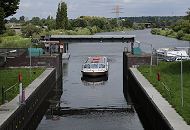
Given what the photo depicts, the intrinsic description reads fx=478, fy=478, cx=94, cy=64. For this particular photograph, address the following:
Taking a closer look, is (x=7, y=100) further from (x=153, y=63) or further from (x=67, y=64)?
(x=67, y=64)

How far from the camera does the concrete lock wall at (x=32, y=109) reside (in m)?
27.2

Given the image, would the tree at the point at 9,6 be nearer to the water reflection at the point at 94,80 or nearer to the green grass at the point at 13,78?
the green grass at the point at 13,78

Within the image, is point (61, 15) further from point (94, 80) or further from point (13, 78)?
point (13, 78)

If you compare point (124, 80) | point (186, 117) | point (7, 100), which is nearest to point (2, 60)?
point (124, 80)

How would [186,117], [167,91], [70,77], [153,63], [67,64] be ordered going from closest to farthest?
[186,117] → [167,91] → [153,63] → [70,77] → [67,64]

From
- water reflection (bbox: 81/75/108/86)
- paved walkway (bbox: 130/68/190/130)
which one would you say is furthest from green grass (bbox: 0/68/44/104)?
paved walkway (bbox: 130/68/190/130)

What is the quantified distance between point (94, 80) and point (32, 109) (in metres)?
24.4

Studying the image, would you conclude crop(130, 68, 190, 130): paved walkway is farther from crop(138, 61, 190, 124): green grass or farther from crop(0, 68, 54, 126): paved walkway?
crop(0, 68, 54, 126): paved walkway

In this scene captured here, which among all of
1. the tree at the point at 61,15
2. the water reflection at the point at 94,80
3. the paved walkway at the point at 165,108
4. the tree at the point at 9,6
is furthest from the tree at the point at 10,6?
the tree at the point at 61,15

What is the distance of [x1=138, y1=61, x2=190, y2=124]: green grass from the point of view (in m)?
28.4

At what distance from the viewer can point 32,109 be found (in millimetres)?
34906

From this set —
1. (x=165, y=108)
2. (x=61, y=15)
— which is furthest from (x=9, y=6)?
(x=61, y=15)

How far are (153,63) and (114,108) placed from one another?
18.5 m

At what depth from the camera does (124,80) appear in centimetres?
5872
